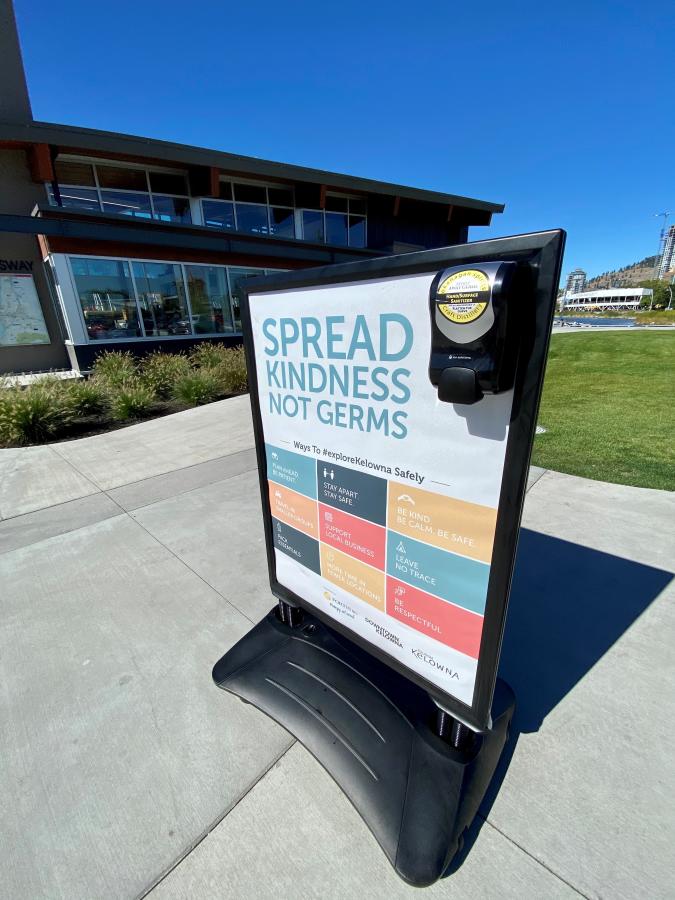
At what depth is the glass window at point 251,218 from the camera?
15.1m

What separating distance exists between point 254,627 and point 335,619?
0.68m

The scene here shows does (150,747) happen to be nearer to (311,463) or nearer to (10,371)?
(311,463)

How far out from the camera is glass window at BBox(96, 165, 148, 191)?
40.6 feet

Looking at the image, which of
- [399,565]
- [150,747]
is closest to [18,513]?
[150,747]

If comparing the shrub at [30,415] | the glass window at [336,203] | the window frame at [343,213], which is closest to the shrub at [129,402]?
the shrub at [30,415]

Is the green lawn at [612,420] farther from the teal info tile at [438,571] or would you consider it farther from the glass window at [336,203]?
the glass window at [336,203]

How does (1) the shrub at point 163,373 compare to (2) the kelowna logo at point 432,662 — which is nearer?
(2) the kelowna logo at point 432,662

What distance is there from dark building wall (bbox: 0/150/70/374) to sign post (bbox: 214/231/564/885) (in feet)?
46.2

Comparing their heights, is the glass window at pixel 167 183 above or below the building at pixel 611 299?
above

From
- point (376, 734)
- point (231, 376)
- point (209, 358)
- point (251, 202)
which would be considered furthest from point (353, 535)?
point (251, 202)

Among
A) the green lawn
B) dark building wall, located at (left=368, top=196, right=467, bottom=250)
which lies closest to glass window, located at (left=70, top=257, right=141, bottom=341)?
dark building wall, located at (left=368, top=196, right=467, bottom=250)

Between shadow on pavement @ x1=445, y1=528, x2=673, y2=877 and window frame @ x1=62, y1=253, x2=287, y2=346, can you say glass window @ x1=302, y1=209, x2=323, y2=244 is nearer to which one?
window frame @ x1=62, y1=253, x2=287, y2=346

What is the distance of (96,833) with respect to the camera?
4.79 ft

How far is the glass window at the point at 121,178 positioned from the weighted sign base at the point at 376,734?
1556 cm
